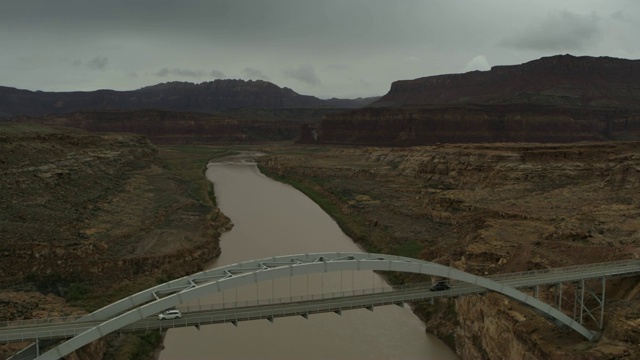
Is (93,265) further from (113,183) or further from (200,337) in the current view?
(113,183)

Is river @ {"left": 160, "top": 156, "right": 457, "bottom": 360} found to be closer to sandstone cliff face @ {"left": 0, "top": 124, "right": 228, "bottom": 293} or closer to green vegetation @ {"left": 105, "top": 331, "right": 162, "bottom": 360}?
green vegetation @ {"left": 105, "top": 331, "right": 162, "bottom": 360}

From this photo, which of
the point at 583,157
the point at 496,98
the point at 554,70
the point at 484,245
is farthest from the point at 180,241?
the point at 554,70

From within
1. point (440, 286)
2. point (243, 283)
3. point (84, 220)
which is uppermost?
point (243, 283)

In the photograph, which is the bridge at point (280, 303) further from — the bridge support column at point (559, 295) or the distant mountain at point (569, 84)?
the distant mountain at point (569, 84)

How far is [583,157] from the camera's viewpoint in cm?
5659

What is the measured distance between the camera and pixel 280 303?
1931 centimetres

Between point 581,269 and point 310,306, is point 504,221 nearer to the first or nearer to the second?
point 581,269

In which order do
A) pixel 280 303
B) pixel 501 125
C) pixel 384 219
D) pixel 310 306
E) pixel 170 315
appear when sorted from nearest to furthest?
pixel 170 315
pixel 310 306
pixel 280 303
pixel 384 219
pixel 501 125

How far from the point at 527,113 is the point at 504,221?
102m

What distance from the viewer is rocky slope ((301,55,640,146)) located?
414 feet

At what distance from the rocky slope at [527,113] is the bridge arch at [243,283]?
113 meters

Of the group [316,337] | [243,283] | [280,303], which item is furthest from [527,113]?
[243,283]

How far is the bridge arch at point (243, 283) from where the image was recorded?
15.1m

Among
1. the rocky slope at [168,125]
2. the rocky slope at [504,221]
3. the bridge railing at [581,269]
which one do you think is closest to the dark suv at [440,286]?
the bridge railing at [581,269]
